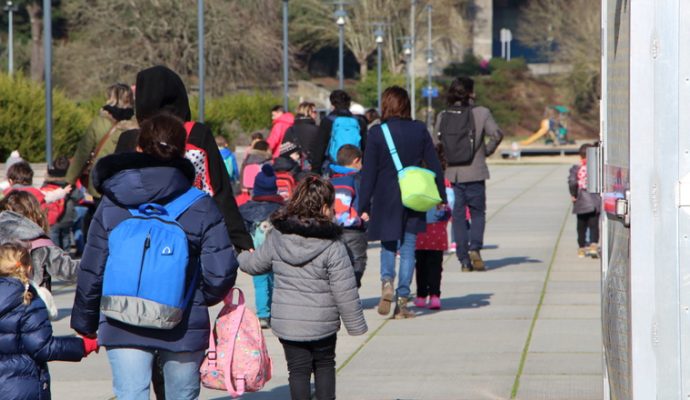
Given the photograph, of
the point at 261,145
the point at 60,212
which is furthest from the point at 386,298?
the point at 261,145

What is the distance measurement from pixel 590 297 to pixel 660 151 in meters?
8.51

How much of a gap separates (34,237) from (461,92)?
245 inches

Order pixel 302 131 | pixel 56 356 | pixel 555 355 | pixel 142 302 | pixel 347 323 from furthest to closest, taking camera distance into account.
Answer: pixel 302 131 → pixel 555 355 → pixel 347 323 → pixel 56 356 → pixel 142 302

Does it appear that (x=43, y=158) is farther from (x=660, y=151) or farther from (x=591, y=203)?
(x=660, y=151)

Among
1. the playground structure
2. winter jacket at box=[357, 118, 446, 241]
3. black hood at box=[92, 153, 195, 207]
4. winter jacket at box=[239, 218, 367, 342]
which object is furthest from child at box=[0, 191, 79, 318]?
the playground structure

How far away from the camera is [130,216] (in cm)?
532

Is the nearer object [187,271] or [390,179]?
[187,271]

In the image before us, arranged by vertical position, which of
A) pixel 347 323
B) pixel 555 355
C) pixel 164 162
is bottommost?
pixel 555 355

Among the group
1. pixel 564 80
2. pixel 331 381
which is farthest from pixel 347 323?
pixel 564 80

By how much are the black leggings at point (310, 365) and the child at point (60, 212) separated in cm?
779

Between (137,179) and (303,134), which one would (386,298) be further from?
(137,179)

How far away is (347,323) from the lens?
645 centimetres

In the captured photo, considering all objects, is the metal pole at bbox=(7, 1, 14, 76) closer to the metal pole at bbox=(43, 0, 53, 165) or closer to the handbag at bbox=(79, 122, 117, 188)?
the metal pole at bbox=(43, 0, 53, 165)

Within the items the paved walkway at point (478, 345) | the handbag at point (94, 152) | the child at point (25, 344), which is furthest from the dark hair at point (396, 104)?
the child at point (25, 344)
